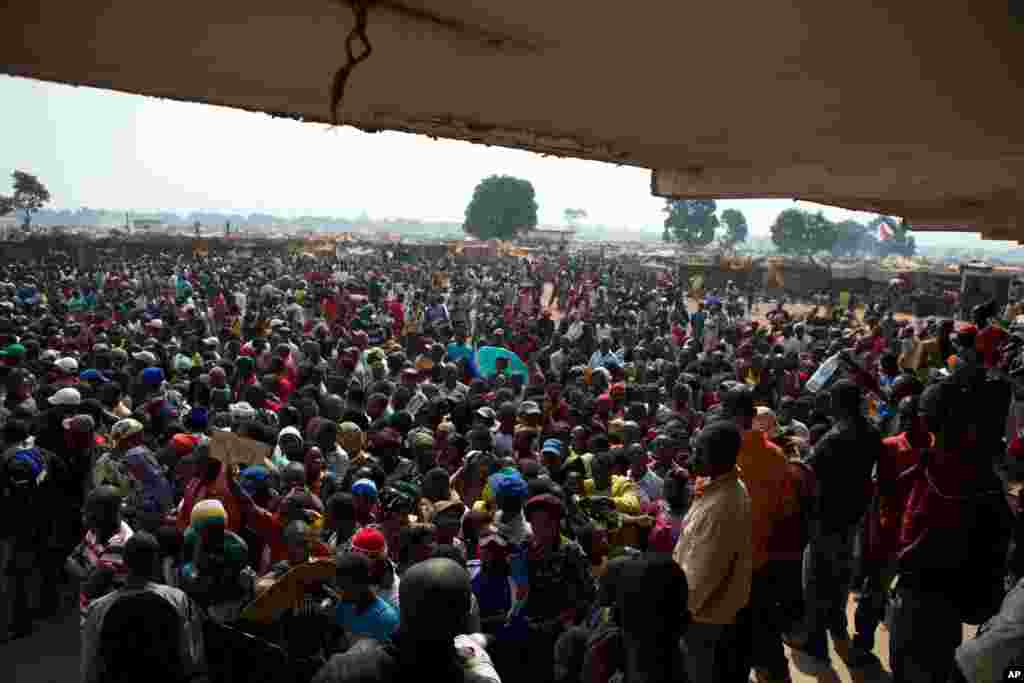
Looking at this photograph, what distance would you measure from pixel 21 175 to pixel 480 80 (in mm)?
52312

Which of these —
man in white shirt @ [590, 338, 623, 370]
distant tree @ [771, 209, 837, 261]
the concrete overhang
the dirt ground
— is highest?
distant tree @ [771, 209, 837, 261]

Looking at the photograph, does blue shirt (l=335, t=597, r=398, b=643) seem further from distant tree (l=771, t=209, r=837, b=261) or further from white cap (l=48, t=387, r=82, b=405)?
distant tree (l=771, t=209, r=837, b=261)

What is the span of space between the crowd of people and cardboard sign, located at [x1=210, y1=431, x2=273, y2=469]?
3 cm

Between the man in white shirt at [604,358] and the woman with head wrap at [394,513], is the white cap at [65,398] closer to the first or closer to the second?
the woman with head wrap at [394,513]

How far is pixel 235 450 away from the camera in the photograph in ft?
13.7

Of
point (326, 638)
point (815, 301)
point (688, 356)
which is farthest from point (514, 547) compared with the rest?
point (815, 301)

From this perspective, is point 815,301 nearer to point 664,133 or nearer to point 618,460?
point 618,460

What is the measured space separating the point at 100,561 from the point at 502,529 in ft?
5.67

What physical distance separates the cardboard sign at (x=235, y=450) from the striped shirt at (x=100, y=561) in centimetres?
58

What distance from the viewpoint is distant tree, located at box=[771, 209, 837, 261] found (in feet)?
301

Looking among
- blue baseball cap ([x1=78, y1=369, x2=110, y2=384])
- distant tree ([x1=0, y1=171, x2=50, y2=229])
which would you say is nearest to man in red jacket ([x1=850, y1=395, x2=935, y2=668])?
blue baseball cap ([x1=78, y1=369, x2=110, y2=384])

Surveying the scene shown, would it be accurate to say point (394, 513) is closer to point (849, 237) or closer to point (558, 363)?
point (558, 363)

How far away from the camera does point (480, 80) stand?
1931 millimetres

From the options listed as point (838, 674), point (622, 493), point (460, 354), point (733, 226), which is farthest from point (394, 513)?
point (733, 226)
